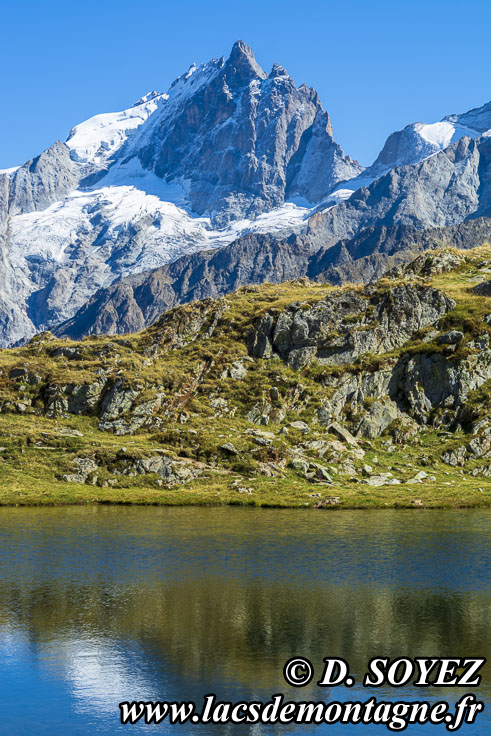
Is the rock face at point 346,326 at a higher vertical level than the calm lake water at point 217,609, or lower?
higher

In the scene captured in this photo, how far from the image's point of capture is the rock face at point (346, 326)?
108 metres

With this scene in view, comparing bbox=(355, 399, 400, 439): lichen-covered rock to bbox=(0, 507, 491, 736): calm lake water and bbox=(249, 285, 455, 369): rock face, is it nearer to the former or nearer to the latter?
bbox=(249, 285, 455, 369): rock face

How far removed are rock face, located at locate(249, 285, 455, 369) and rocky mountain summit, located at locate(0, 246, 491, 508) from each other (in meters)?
0.21

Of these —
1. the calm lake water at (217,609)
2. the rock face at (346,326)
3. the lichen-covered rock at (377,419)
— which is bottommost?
the calm lake water at (217,609)

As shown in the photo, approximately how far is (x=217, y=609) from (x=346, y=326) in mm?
76159

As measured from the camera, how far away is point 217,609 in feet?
125

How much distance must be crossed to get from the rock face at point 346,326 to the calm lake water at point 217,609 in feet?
152

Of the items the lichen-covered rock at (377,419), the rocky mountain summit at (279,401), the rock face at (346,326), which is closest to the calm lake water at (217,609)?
the rocky mountain summit at (279,401)

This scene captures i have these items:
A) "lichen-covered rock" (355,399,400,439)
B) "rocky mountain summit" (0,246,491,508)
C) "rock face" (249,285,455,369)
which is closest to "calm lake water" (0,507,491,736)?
"rocky mountain summit" (0,246,491,508)

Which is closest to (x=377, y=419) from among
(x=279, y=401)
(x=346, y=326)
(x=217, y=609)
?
(x=279, y=401)

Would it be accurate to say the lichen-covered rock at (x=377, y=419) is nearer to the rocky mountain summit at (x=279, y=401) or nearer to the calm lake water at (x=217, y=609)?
the rocky mountain summit at (x=279, y=401)

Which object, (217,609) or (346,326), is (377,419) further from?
(217,609)

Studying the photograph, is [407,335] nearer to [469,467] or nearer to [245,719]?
[469,467]

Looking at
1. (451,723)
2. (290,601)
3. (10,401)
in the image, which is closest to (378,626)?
(290,601)
